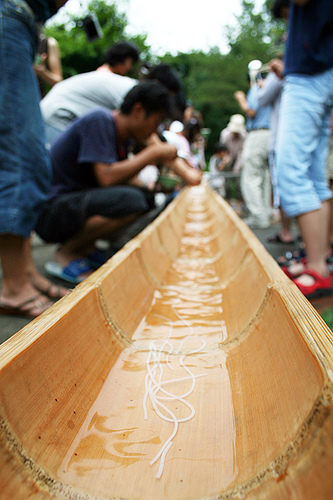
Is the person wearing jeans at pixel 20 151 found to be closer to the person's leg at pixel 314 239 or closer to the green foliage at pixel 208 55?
the person's leg at pixel 314 239

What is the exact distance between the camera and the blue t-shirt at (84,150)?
2.66 meters

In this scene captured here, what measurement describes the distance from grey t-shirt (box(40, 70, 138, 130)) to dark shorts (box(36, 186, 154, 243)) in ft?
2.95

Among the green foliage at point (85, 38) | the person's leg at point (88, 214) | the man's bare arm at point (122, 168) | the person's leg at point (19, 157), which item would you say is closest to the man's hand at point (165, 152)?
the man's bare arm at point (122, 168)

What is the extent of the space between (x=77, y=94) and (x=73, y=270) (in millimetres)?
1586

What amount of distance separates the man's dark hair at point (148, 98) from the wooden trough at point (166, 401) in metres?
1.57

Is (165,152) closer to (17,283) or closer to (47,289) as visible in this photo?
(47,289)

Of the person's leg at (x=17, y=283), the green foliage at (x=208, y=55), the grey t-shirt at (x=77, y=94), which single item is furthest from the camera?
the green foliage at (x=208, y=55)

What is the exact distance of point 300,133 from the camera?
232 centimetres

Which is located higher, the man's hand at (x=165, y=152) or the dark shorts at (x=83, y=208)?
the man's hand at (x=165, y=152)

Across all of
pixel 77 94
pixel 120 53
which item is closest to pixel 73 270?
pixel 77 94

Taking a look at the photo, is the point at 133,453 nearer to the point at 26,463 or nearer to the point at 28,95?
the point at 26,463

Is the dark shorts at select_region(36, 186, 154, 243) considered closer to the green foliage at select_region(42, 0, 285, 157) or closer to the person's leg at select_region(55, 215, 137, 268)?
the person's leg at select_region(55, 215, 137, 268)

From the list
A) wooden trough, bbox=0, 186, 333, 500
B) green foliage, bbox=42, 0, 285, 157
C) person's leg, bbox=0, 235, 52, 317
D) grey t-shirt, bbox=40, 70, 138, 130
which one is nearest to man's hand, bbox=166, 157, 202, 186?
grey t-shirt, bbox=40, 70, 138, 130

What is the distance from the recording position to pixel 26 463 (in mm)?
761
